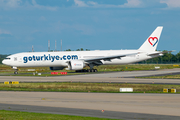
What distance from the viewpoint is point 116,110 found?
1641 centimetres

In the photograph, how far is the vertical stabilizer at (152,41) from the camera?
70875 millimetres

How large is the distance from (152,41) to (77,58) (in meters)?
20.6

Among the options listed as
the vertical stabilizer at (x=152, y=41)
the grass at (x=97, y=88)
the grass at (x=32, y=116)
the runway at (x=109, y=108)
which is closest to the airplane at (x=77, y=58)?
the vertical stabilizer at (x=152, y=41)

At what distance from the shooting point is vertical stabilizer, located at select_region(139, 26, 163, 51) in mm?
70875

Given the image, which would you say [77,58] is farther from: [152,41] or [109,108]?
[109,108]

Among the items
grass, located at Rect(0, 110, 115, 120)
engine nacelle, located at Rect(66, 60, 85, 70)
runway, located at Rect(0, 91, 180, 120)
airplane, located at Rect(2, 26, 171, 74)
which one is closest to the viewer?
grass, located at Rect(0, 110, 115, 120)

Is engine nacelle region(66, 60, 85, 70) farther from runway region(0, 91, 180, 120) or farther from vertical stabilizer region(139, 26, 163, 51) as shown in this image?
runway region(0, 91, 180, 120)

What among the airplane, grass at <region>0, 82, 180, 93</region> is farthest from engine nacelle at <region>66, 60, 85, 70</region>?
grass at <region>0, 82, 180, 93</region>

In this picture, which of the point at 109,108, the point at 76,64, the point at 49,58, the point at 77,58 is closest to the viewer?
the point at 109,108

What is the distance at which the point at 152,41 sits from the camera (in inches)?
2790

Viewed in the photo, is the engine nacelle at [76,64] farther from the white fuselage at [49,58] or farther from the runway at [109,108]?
the runway at [109,108]

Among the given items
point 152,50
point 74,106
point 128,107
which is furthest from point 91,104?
point 152,50

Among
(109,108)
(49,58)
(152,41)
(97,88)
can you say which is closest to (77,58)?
(49,58)

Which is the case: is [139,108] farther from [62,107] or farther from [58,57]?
[58,57]
